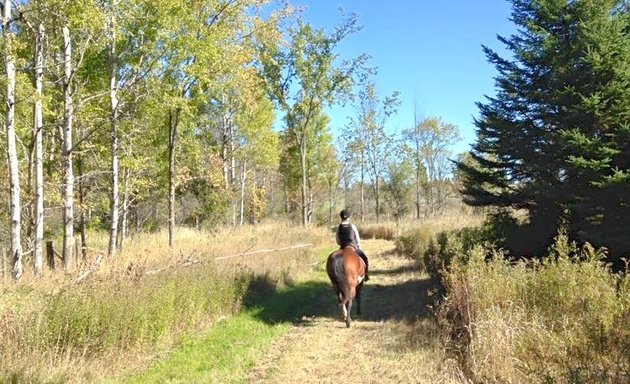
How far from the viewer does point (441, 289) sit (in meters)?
11.1

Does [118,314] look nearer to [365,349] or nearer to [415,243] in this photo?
[365,349]

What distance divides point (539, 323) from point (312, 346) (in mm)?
4070

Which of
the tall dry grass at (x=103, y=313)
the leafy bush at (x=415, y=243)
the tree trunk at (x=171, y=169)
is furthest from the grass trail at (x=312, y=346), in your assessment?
the tree trunk at (x=171, y=169)

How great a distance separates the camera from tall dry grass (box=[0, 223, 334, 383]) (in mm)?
6004

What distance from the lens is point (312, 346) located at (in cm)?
870

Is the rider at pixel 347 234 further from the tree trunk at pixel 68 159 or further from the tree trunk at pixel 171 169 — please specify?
the tree trunk at pixel 171 169

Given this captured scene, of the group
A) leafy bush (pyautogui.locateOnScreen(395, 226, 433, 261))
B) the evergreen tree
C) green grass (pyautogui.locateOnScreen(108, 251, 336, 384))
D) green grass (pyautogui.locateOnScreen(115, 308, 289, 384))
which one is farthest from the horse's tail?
leafy bush (pyautogui.locateOnScreen(395, 226, 433, 261))

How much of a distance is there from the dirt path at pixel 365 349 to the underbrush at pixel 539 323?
509 mm

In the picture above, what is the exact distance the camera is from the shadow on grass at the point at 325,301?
36.1ft

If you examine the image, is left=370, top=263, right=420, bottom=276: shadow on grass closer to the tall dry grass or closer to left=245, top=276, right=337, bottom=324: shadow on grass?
left=245, top=276, right=337, bottom=324: shadow on grass

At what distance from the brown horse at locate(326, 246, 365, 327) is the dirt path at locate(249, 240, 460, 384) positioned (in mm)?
506

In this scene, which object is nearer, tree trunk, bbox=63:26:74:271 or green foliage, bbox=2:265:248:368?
green foliage, bbox=2:265:248:368

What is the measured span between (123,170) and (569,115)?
19201 millimetres

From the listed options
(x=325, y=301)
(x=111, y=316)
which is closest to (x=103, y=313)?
(x=111, y=316)
